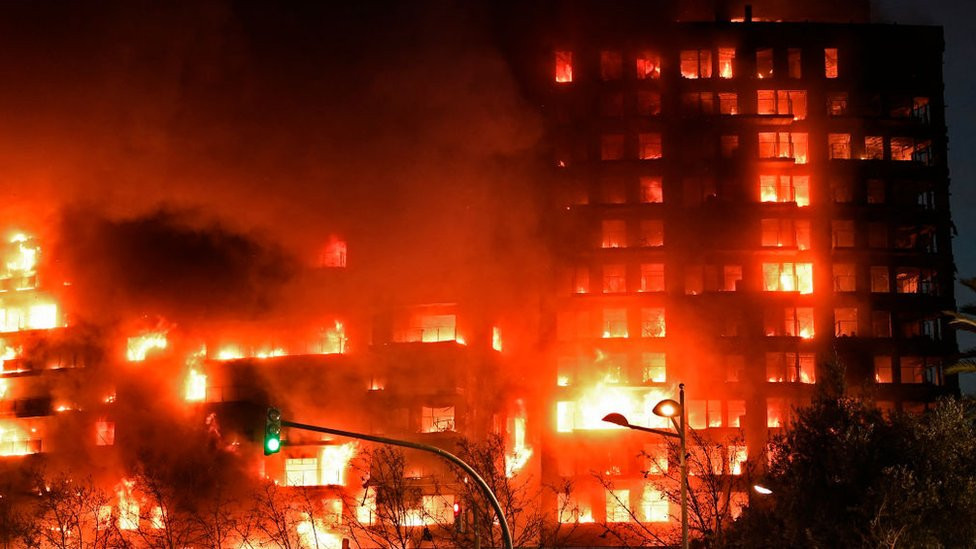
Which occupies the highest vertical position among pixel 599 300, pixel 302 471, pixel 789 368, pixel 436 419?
pixel 599 300

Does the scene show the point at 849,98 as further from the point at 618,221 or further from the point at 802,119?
the point at 618,221

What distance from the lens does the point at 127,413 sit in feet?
261

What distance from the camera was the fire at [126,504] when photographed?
246 feet

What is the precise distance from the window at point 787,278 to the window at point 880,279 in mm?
4655

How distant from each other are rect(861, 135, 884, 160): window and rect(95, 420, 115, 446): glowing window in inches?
2275

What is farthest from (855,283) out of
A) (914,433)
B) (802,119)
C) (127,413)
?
(914,433)

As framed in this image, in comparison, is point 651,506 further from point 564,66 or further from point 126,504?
point 126,504

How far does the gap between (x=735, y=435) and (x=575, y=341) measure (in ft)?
41.7

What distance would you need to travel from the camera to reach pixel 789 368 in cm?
8019

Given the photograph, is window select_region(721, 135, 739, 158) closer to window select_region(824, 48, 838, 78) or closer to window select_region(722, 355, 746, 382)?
window select_region(824, 48, 838, 78)

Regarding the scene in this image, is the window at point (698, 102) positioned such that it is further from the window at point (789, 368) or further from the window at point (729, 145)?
the window at point (789, 368)

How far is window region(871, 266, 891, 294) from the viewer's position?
83.1 meters

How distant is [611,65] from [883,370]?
29.5 m

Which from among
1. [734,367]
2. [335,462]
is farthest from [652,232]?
[335,462]
